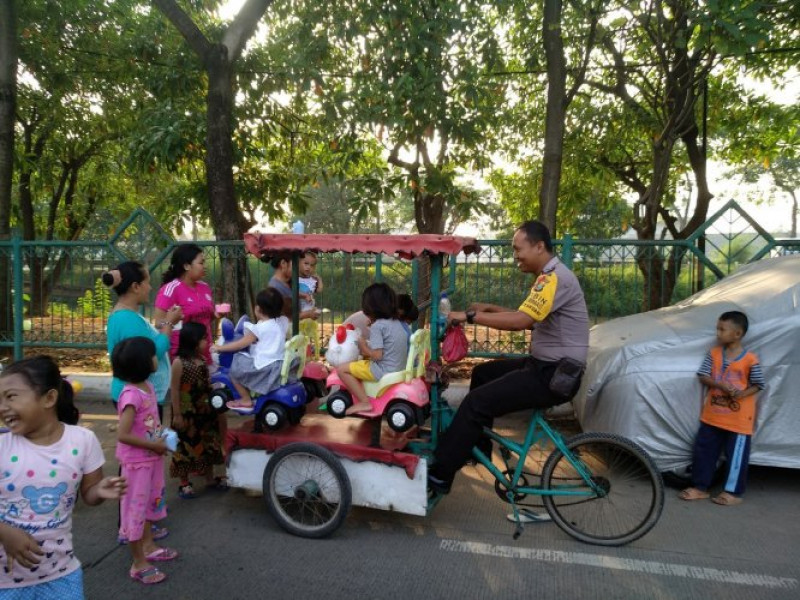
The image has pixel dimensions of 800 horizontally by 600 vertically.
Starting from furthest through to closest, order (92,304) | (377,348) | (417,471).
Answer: (92,304), (377,348), (417,471)

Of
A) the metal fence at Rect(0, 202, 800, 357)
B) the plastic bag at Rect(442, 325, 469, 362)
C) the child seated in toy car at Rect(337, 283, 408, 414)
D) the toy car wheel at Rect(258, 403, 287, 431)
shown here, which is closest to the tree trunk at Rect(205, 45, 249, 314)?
the metal fence at Rect(0, 202, 800, 357)

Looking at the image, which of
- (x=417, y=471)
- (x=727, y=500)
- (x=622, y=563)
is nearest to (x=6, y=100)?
(x=417, y=471)

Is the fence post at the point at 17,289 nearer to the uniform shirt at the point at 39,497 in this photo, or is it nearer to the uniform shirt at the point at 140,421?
the uniform shirt at the point at 140,421

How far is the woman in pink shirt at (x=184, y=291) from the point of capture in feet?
14.5

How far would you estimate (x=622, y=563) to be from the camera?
3.58 m

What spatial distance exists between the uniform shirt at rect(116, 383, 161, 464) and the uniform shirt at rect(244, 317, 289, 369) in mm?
860

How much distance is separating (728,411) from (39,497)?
4186 millimetres

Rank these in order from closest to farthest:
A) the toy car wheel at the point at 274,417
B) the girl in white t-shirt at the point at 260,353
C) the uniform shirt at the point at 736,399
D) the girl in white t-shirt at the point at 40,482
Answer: the girl in white t-shirt at the point at 40,482
the toy car wheel at the point at 274,417
the girl in white t-shirt at the point at 260,353
the uniform shirt at the point at 736,399

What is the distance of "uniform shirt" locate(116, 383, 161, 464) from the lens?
325 centimetres

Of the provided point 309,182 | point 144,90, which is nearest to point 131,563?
Answer: point 309,182

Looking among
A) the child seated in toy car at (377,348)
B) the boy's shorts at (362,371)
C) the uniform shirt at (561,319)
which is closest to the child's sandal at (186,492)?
the child seated in toy car at (377,348)

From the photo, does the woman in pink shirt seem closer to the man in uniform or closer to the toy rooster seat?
the toy rooster seat

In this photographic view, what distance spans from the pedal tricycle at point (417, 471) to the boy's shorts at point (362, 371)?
0.18 meters

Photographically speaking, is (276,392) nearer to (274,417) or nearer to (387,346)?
(274,417)
